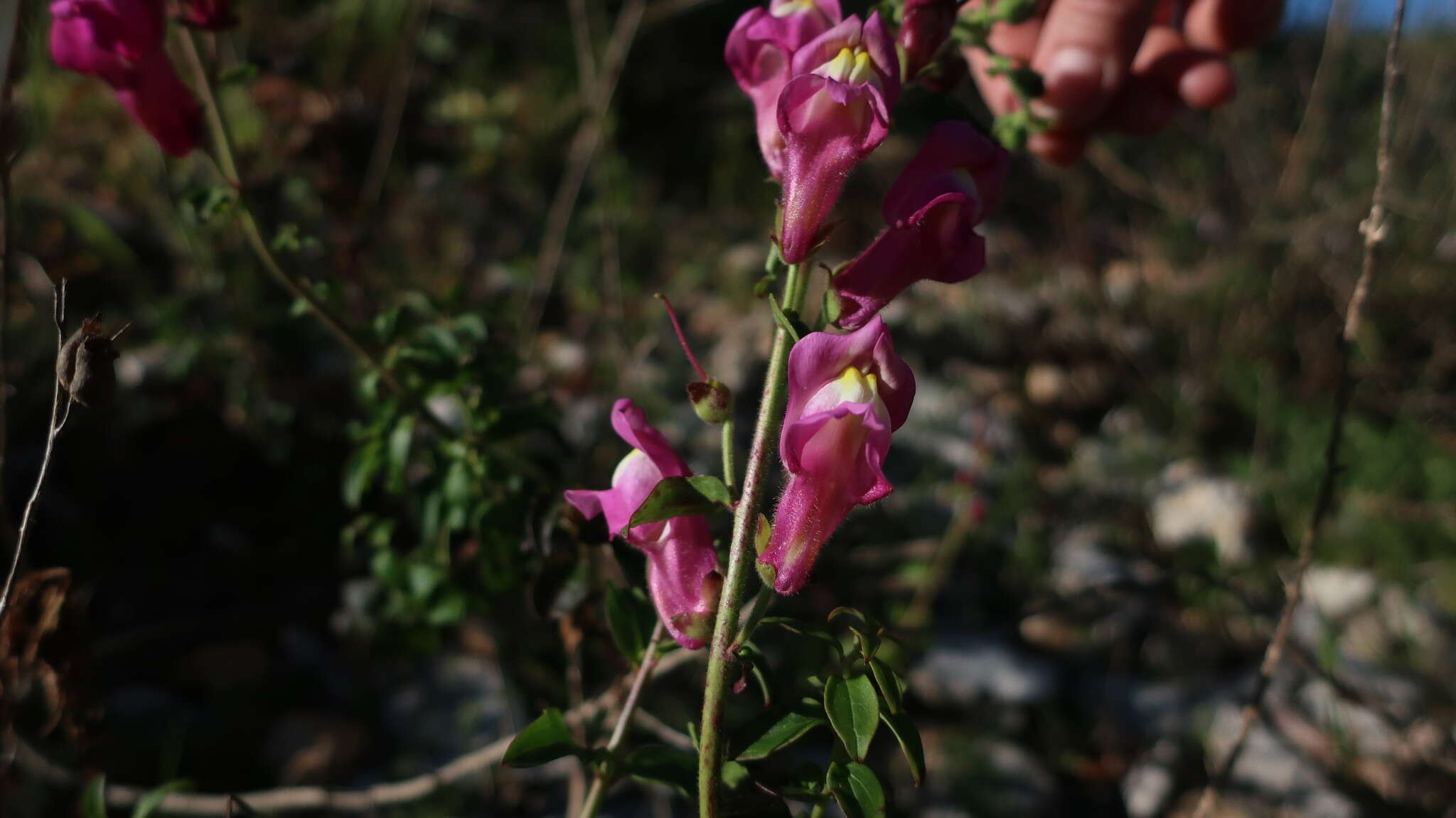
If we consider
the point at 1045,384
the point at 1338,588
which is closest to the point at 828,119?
the point at 1338,588

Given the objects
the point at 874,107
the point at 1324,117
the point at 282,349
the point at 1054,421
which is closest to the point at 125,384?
the point at 282,349

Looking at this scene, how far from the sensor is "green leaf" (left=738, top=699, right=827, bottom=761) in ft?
2.53

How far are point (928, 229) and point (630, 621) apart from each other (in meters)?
0.44

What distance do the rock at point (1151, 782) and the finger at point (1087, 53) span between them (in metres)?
1.28

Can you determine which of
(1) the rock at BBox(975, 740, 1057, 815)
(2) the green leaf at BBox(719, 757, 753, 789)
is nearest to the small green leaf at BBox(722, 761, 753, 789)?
(2) the green leaf at BBox(719, 757, 753, 789)

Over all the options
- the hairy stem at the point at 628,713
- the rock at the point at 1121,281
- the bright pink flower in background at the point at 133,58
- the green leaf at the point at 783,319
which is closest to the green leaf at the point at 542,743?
the hairy stem at the point at 628,713

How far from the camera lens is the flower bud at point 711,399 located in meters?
0.74

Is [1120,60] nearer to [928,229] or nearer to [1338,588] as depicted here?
[928,229]

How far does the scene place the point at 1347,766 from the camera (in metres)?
1.87

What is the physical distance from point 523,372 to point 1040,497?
4.51ft

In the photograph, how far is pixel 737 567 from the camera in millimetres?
706

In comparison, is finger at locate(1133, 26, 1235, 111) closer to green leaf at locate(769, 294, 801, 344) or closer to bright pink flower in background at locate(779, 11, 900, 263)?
bright pink flower in background at locate(779, 11, 900, 263)

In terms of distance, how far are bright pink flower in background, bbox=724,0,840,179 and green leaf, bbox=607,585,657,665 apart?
40 cm

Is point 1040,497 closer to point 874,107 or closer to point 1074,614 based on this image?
point 1074,614
